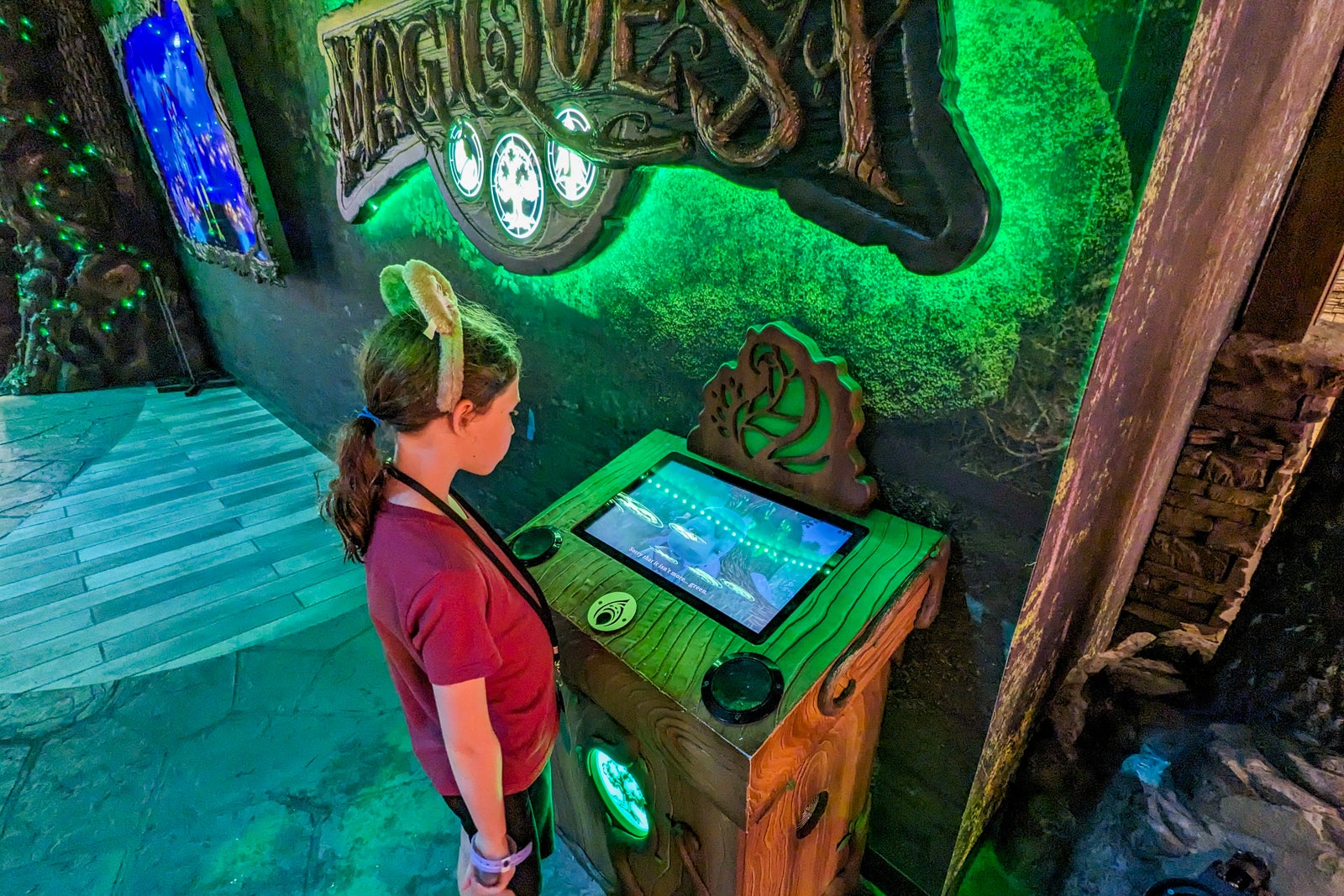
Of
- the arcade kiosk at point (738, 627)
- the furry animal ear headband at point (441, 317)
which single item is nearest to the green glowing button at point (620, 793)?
the arcade kiosk at point (738, 627)

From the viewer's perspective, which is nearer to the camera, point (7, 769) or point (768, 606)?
point (768, 606)

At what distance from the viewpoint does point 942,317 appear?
1.46 metres

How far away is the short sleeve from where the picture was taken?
1.17 metres

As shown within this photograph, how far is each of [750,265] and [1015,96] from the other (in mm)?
761

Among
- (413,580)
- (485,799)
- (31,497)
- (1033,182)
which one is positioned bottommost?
(31,497)

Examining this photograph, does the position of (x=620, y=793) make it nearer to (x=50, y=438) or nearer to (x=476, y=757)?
(x=476, y=757)

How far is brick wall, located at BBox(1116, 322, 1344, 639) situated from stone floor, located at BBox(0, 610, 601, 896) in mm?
2556

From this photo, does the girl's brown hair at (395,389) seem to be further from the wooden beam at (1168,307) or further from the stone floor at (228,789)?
the stone floor at (228,789)

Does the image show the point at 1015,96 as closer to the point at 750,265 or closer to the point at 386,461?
the point at 750,265

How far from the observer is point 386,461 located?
4.29 feet

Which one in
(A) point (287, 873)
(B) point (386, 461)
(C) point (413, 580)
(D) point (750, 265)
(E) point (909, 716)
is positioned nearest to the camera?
(C) point (413, 580)

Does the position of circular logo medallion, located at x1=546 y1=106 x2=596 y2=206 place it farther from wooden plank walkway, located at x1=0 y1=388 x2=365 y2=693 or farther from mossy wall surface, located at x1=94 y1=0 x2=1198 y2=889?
wooden plank walkway, located at x1=0 y1=388 x2=365 y2=693

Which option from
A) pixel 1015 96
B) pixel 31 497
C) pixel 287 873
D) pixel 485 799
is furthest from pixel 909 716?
pixel 31 497

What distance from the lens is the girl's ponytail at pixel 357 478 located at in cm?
124
